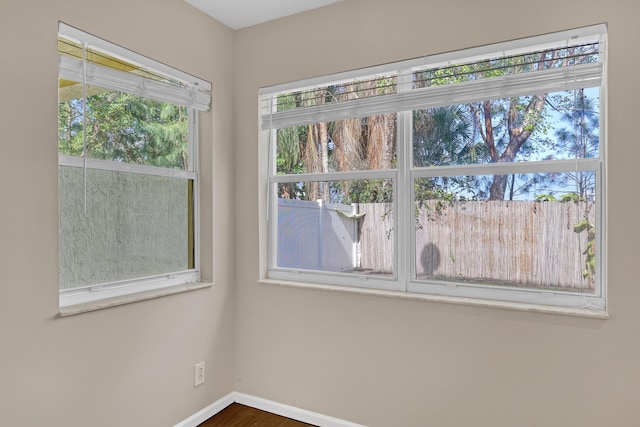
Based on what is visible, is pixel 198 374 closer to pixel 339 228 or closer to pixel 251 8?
pixel 339 228

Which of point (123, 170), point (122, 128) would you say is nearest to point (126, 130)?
point (122, 128)

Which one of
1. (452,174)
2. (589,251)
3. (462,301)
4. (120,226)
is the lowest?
(462,301)

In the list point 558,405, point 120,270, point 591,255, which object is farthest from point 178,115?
point 558,405

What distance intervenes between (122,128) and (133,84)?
24 cm

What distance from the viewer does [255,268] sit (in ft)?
8.66

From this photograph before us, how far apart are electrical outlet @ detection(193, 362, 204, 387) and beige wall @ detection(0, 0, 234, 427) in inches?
1.4

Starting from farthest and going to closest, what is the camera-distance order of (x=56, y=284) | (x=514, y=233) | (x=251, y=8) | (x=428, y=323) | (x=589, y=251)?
1. (x=251, y=8)
2. (x=428, y=323)
3. (x=514, y=233)
4. (x=589, y=251)
5. (x=56, y=284)

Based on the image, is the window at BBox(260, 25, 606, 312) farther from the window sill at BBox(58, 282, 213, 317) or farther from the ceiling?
the window sill at BBox(58, 282, 213, 317)

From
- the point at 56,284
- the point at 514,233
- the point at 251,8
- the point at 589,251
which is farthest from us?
the point at 251,8

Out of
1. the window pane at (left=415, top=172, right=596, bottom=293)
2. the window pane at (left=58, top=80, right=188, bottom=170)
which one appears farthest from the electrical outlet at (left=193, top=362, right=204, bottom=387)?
the window pane at (left=415, top=172, right=596, bottom=293)

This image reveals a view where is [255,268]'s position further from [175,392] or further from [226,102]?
[226,102]

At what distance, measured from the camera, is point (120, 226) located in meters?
2.10

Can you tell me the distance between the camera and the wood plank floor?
94.0 inches

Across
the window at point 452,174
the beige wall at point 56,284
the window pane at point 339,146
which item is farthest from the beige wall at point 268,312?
the window pane at point 339,146
